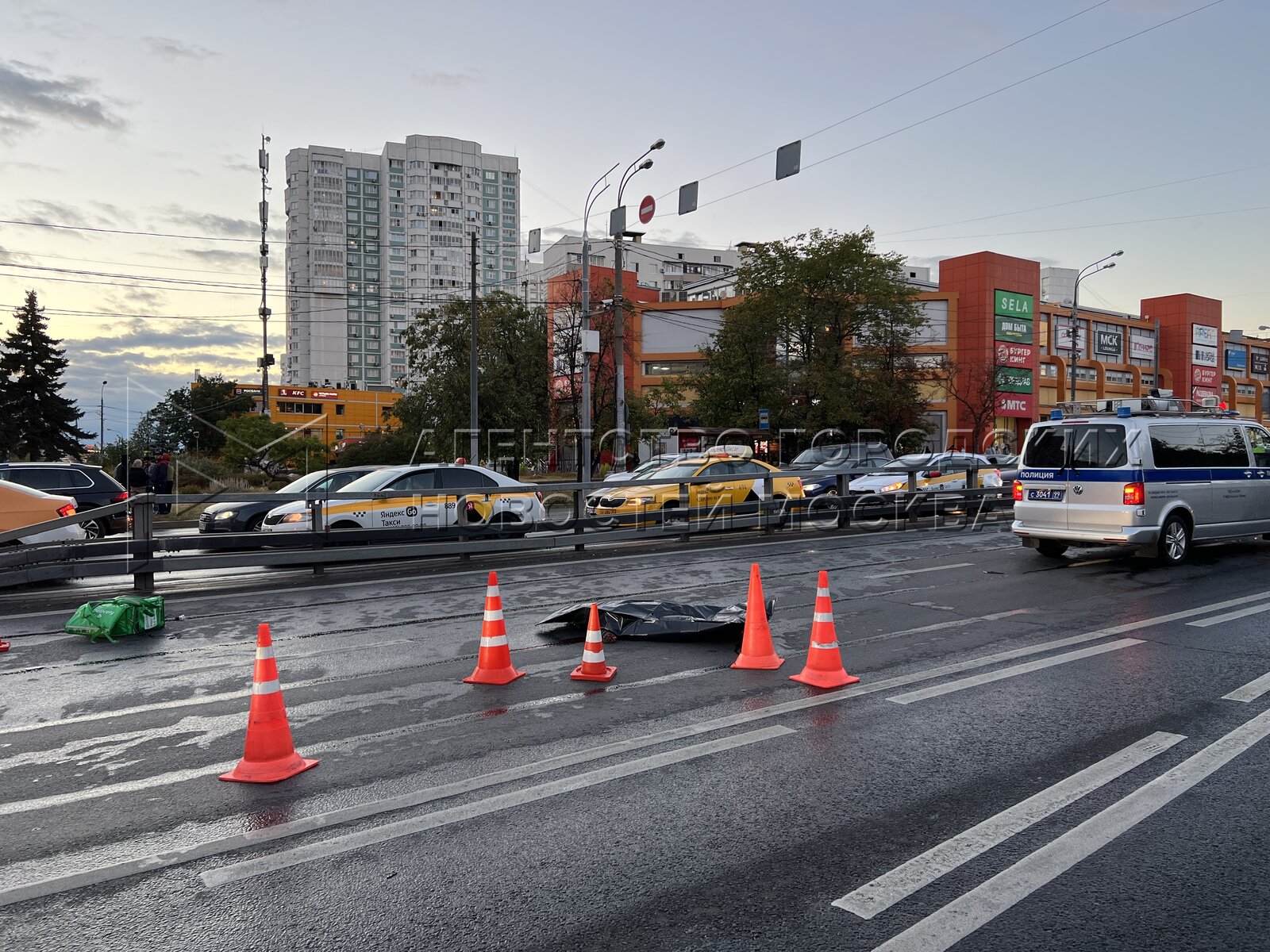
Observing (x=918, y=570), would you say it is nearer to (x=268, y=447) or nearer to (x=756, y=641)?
(x=756, y=641)

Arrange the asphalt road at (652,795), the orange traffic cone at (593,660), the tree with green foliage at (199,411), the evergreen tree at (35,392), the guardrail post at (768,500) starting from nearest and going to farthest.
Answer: the asphalt road at (652,795) < the orange traffic cone at (593,660) < the guardrail post at (768,500) < the evergreen tree at (35,392) < the tree with green foliage at (199,411)

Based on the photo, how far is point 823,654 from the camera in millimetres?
6504

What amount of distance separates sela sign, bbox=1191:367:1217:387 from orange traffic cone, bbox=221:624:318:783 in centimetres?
9143

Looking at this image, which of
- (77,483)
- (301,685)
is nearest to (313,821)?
(301,685)

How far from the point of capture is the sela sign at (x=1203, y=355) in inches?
3155

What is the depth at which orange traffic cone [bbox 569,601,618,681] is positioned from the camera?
21.6ft

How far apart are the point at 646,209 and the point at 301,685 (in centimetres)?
2132

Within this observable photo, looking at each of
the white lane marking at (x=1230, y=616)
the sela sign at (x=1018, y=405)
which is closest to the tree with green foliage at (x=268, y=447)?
the white lane marking at (x=1230, y=616)

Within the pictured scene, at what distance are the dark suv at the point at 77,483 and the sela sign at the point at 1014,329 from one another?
57.2 metres

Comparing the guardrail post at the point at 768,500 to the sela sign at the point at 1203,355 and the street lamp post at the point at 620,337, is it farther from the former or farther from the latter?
the sela sign at the point at 1203,355

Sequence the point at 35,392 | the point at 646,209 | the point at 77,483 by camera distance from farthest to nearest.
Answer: the point at 35,392, the point at 646,209, the point at 77,483

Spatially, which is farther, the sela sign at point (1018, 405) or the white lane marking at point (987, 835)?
the sela sign at point (1018, 405)

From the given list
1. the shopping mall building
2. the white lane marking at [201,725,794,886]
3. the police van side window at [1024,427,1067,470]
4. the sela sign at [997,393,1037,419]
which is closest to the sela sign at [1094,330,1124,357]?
the shopping mall building

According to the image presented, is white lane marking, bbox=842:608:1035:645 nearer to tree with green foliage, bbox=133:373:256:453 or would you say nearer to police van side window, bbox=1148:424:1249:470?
police van side window, bbox=1148:424:1249:470
